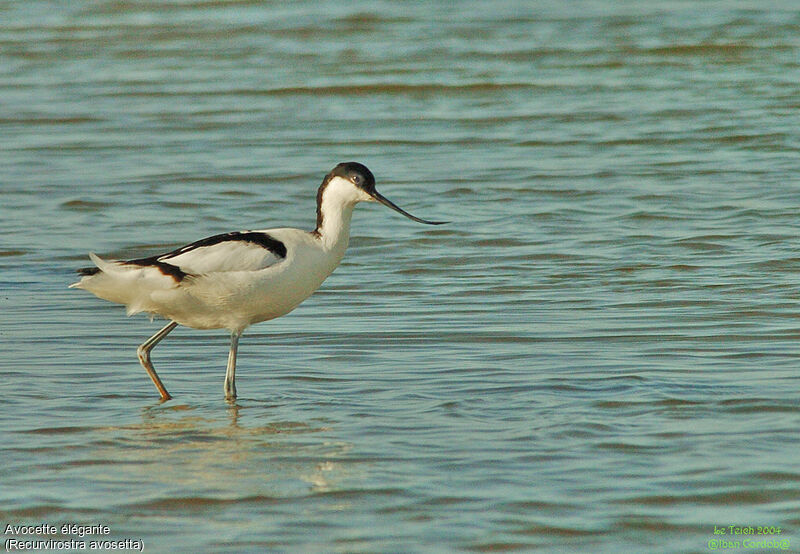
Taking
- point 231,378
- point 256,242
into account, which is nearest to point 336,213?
point 256,242

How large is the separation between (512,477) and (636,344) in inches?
82.2

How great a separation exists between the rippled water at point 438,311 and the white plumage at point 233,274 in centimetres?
36

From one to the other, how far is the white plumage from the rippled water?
1.19 ft

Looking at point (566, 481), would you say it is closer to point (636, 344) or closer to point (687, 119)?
point (636, 344)

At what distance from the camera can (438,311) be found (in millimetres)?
7988

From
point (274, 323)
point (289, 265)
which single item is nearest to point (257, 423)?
point (289, 265)

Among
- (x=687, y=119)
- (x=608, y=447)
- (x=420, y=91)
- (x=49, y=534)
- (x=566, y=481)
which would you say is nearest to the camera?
(x=49, y=534)

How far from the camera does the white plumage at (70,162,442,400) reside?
648 centimetres

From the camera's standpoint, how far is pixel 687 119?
47.0 ft

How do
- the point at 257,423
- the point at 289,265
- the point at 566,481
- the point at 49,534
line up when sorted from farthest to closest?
the point at 289,265 < the point at 257,423 < the point at 566,481 < the point at 49,534

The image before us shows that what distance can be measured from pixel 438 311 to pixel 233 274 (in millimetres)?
1775

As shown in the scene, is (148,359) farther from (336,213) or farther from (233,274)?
(336,213)

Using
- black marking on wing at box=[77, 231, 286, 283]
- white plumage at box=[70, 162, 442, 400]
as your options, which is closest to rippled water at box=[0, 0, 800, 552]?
white plumage at box=[70, 162, 442, 400]

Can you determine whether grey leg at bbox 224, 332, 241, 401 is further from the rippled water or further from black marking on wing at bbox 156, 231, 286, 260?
black marking on wing at bbox 156, 231, 286, 260
